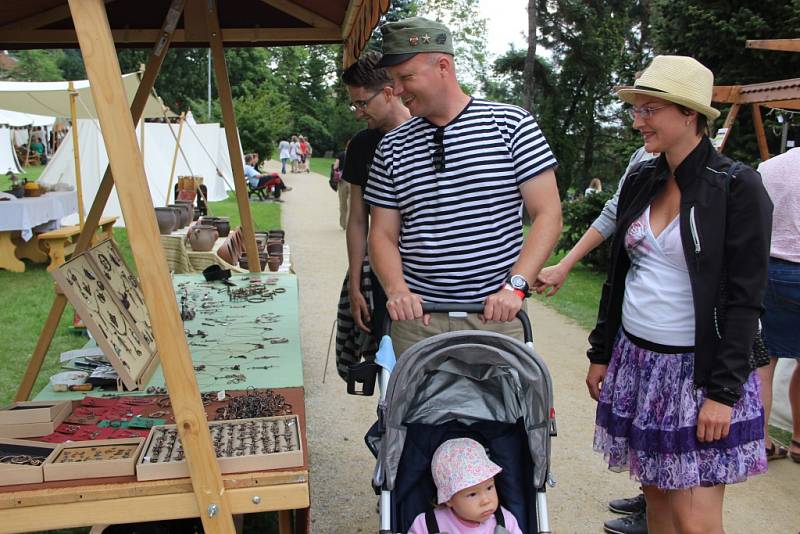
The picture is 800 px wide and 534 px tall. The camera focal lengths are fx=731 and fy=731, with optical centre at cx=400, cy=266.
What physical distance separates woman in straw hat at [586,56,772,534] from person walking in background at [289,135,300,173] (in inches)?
1391

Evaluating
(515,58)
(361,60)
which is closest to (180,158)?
(515,58)

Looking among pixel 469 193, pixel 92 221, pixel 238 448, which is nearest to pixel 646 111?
pixel 469 193

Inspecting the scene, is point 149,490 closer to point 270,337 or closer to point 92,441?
point 92,441

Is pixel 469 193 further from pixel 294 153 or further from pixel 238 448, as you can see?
pixel 294 153

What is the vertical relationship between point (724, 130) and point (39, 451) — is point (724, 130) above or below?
above

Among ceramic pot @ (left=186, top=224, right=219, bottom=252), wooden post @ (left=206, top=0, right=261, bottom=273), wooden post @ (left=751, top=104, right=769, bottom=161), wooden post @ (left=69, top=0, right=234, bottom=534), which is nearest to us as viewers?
wooden post @ (left=69, top=0, right=234, bottom=534)

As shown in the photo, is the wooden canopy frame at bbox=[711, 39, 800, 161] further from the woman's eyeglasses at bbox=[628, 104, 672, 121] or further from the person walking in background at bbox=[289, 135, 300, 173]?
the person walking in background at bbox=[289, 135, 300, 173]

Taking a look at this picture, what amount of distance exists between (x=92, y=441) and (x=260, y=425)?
1.95ft

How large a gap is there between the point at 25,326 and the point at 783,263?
23.0 feet

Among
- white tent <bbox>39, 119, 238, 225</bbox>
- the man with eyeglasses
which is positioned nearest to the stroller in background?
the man with eyeglasses

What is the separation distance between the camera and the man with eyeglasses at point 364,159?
3533 mm

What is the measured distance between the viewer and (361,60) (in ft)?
11.7

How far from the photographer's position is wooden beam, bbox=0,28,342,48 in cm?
457

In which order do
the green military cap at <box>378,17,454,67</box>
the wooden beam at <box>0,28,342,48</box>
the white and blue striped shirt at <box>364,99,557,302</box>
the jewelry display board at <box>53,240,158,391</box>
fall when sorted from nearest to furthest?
the green military cap at <box>378,17,454,67</box> < the white and blue striped shirt at <box>364,99,557,302</box> < the jewelry display board at <box>53,240,158,391</box> < the wooden beam at <box>0,28,342,48</box>
